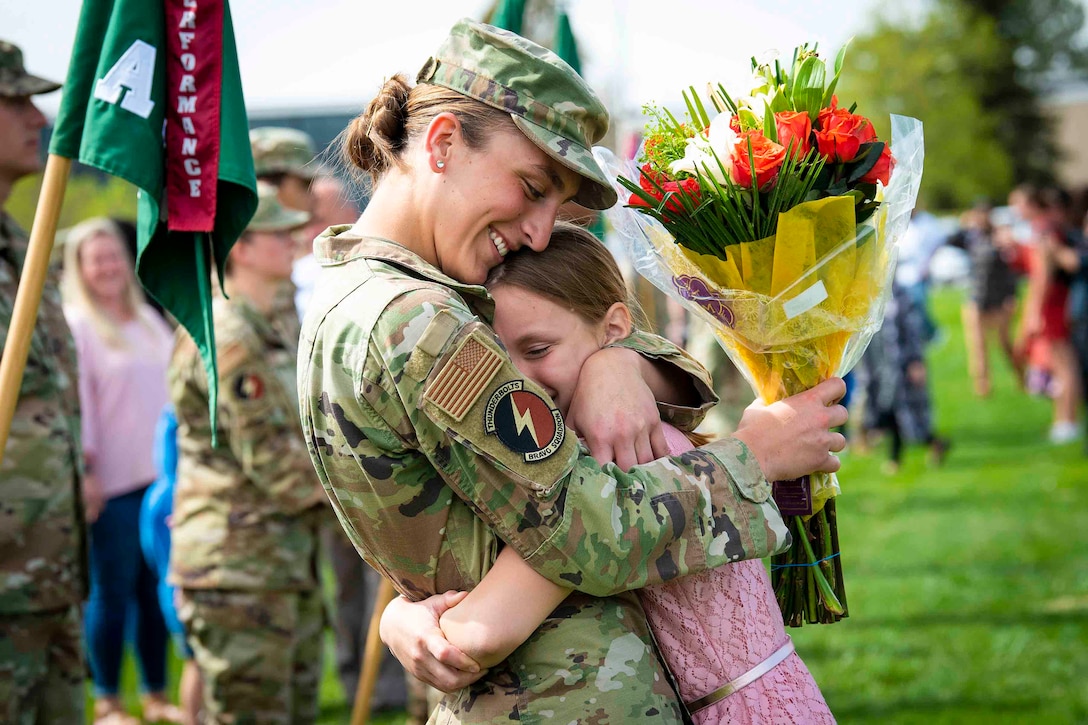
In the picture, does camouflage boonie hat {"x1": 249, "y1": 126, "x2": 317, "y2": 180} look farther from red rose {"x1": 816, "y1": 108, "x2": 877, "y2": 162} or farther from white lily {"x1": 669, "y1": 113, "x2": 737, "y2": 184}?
red rose {"x1": 816, "y1": 108, "x2": 877, "y2": 162}

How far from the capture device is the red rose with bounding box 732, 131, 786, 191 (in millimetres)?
2193

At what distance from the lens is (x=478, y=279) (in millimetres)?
2156

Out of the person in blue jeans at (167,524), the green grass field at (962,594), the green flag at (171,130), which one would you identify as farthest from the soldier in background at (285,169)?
the green grass field at (962,594)

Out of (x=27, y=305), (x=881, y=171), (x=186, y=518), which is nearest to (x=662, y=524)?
(x=881, y=171)

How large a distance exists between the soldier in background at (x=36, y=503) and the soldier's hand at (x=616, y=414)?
2.20 meters

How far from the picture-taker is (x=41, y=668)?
11.8ft

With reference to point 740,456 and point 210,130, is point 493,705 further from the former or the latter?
point 210,130

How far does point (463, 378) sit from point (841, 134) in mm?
942

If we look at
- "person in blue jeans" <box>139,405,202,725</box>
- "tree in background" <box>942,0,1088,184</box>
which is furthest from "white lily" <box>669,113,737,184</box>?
"tree in background" <box>942,0,1088,184</box>

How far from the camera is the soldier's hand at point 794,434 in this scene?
7.06 ft

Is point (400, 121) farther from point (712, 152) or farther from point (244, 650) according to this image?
point (244, 650)

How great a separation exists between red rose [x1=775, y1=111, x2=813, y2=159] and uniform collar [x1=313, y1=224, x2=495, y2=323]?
2.19ft

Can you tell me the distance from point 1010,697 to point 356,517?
403 centimetres

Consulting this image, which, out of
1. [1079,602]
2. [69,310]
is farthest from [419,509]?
[1079,602]
